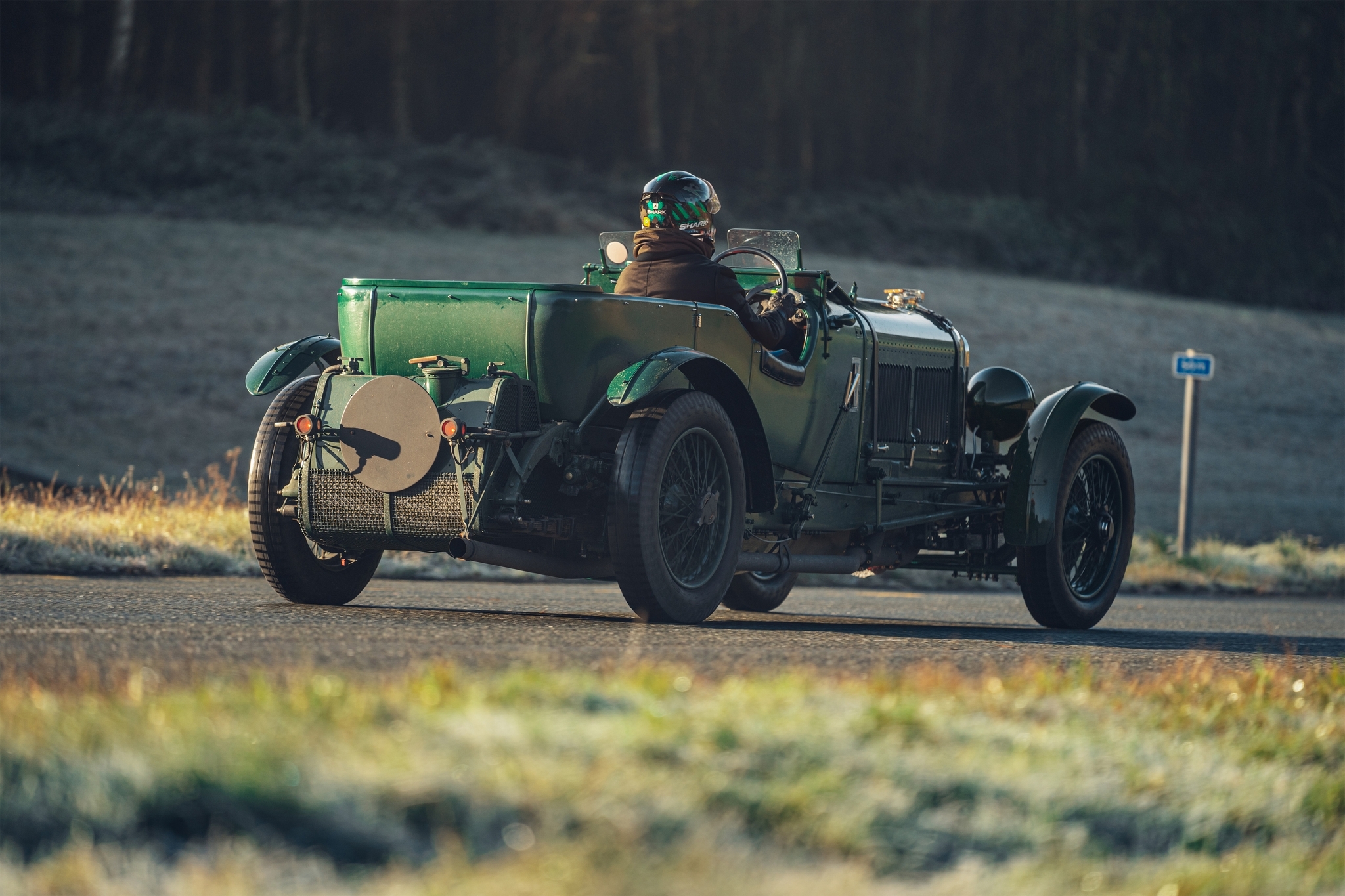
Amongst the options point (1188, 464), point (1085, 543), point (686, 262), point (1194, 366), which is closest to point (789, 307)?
point (686, 262)

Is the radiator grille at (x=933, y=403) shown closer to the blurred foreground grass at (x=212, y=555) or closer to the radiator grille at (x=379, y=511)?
the radiator grille at (x=379, y=511)

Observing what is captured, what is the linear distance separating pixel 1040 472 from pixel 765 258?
1.87 m

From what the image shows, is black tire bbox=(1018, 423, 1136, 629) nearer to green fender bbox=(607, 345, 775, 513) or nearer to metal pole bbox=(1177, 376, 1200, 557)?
green fender bbox=(607, 345, 775, 513)

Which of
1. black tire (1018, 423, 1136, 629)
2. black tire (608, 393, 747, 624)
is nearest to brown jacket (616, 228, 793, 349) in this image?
black tire (608, 393, 747, 624)

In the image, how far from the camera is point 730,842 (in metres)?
3.04

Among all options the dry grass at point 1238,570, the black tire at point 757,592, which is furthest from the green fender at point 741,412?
the dry grass at point 1238,570

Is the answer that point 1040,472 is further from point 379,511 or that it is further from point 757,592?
point 379,511

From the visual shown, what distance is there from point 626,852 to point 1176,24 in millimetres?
60345

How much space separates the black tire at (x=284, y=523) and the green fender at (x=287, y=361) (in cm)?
7

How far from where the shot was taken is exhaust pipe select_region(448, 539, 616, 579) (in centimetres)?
691

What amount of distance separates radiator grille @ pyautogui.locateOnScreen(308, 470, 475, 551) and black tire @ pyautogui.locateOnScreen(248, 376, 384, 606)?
40 centimetres

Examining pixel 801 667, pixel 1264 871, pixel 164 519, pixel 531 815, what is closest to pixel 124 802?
pixel 531 815

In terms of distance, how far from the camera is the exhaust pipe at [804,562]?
25.8 ft

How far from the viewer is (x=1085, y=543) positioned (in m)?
9.77
